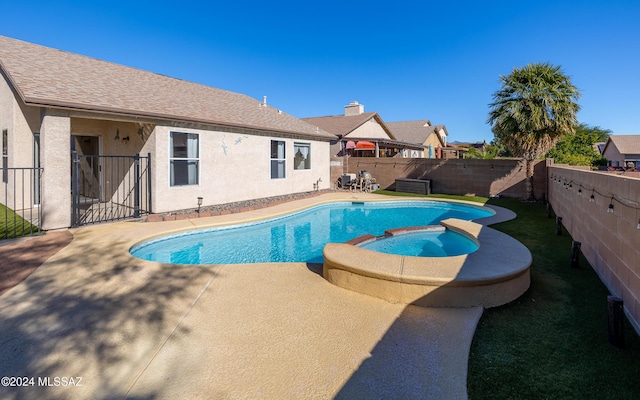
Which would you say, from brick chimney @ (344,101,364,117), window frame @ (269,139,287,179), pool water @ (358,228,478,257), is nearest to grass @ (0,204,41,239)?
pool water @ (358,228,478,257)

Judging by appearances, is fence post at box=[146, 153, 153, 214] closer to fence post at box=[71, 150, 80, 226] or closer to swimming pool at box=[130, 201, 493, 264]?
fence post at box=[71, 150, 80, 226]

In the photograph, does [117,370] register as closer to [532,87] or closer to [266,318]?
[266,318]

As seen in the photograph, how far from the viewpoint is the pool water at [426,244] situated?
882 cm

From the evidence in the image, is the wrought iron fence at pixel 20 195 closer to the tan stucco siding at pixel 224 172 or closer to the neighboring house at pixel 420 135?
Answer: the tan stucco siding at pixel 224 172

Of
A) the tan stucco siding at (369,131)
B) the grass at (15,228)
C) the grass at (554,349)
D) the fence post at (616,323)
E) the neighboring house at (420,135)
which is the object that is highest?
the neighboring house at (420,135)

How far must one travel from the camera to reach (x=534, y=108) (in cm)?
1511

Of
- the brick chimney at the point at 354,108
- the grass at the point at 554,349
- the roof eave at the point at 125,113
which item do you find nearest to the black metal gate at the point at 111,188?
the roof eave at the point at 125,113

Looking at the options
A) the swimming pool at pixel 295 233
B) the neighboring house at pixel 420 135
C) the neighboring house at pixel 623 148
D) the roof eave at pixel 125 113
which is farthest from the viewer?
the neighboring house at pixel 623 148

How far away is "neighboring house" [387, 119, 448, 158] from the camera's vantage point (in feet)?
135

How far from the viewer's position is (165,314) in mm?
4512

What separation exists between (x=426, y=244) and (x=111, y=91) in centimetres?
1136

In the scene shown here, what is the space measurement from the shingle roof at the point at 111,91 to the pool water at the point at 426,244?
7.87 meters

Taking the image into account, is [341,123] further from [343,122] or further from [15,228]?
[15,228]

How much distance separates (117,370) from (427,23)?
82.8ft
